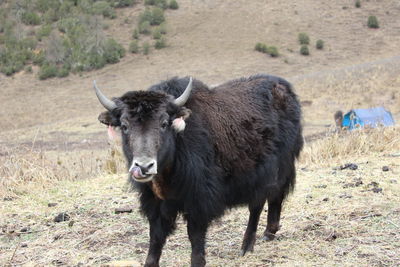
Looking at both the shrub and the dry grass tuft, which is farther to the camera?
the shrub

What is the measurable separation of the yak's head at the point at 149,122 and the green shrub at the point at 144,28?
173ft

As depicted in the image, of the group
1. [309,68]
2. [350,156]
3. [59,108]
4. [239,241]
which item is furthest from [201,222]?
[309,68]

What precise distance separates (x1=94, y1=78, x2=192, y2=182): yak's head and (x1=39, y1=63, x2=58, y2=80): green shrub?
149 ft

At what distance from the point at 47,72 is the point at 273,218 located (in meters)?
44.8

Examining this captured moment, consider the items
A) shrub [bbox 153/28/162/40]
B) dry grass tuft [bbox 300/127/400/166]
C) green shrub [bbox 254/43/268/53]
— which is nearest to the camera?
dry grass tuft [bbox 300/127/400/166]

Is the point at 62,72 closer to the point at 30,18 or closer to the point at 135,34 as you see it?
the point at 135,34

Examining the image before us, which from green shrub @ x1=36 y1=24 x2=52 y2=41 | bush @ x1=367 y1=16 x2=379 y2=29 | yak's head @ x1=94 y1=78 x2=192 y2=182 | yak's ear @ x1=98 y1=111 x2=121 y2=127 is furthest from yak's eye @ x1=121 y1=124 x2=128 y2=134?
bush @ x1=367 y1=16 x2=379 y2=29

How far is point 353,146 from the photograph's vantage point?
11.9 metres

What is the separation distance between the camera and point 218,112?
20.1 feet

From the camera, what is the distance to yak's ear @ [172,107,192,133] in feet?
17.7

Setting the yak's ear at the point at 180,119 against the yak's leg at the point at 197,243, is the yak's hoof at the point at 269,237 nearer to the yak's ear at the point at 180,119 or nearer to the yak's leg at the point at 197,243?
the yak's leg at the point at 197,243

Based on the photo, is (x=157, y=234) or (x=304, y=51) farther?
(x=304, y=51)

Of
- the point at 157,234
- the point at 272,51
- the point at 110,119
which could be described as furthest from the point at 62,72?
the point at 157,234

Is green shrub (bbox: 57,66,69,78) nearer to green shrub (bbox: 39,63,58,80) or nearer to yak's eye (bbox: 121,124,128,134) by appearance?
green shrub (bbox: 39,63,58,80)
